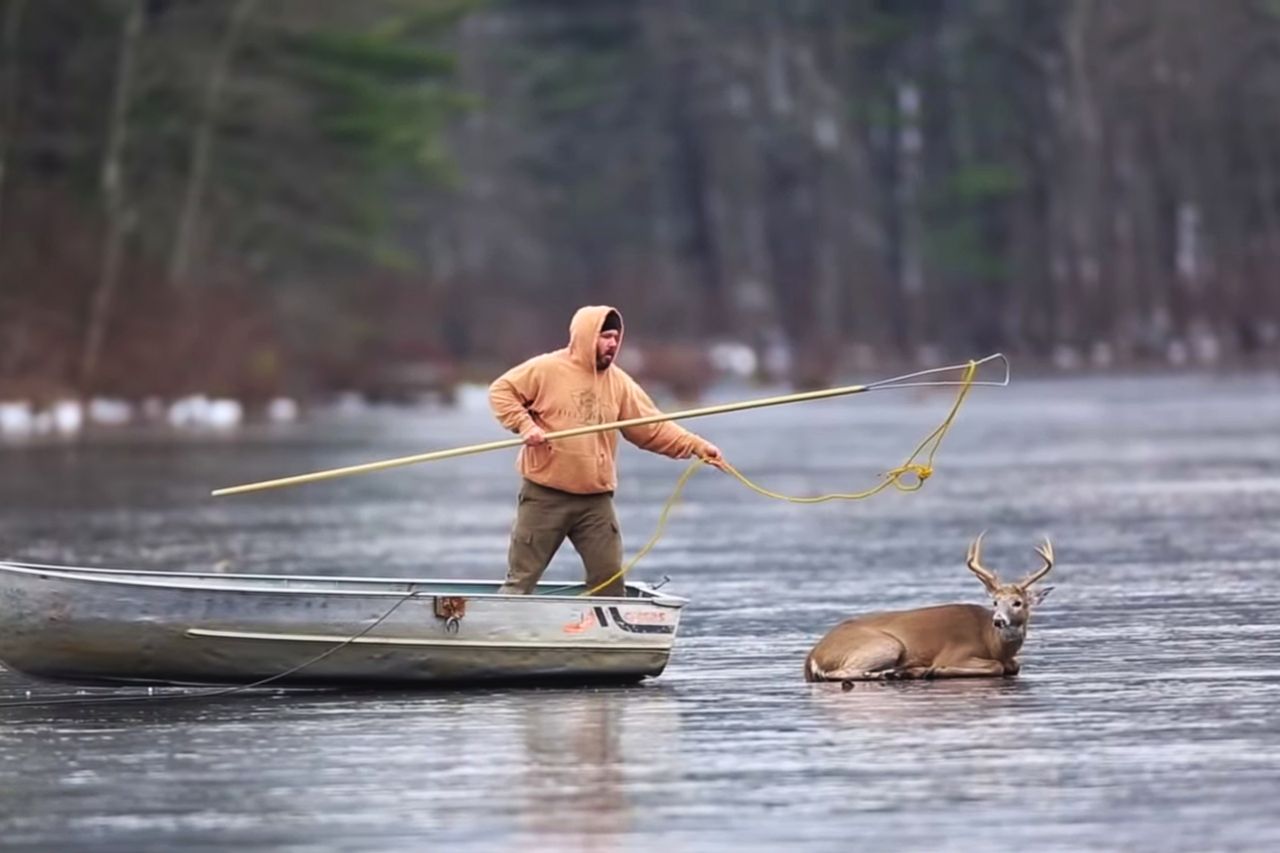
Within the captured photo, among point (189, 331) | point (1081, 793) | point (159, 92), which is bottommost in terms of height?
point (1081, 793)

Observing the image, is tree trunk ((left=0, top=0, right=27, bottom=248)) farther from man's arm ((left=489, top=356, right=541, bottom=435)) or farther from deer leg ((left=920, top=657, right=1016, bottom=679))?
deer leg ((left=920, top=657, right=1016, bottom=679))

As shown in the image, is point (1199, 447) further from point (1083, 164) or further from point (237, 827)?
point (1083, 164)

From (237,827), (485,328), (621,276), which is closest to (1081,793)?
(237,827)

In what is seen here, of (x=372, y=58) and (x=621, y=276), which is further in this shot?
(x=621, y=276)

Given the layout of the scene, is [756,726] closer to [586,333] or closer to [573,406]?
[573,406]

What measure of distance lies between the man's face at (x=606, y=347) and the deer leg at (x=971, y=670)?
2.11 m

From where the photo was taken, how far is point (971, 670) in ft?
52.9

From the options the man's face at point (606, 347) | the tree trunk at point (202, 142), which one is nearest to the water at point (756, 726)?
the man's face at point (606, 347)

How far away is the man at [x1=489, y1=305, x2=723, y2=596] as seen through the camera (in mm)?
15977

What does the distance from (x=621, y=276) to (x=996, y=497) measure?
71.4 metres

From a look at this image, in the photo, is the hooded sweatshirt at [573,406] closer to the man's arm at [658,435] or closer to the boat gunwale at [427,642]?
the man's arm at [658,435]

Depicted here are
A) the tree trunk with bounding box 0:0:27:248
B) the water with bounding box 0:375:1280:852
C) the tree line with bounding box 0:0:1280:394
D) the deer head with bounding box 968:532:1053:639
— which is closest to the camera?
the water with bounding box 0:375:1280:852

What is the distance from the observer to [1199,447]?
43.6 m

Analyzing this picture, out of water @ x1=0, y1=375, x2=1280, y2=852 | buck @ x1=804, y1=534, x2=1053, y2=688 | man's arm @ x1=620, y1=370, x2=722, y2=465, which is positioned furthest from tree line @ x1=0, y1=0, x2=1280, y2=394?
buck @ x1=804, y1=534, x2=1053, y2=688
